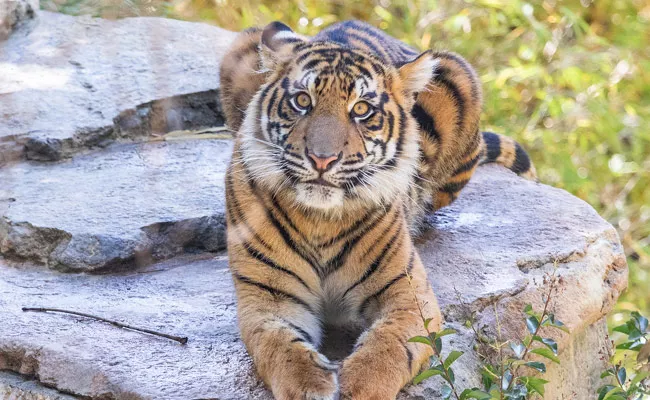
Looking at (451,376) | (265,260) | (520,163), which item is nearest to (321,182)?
(265,260)

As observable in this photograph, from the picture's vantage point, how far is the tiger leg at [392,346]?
2.49 metres

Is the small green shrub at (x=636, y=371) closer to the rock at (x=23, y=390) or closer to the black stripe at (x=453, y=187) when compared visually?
the black stripe at (x=453, y=187)

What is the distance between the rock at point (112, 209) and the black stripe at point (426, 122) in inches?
38.0

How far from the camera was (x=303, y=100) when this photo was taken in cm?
281

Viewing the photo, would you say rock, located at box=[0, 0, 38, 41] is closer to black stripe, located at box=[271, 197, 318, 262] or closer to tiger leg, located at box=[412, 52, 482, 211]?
tiger leg, located at box=[412, 52, 482, 211]

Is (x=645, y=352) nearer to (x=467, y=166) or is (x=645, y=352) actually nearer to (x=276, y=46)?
(x=467, y=166)

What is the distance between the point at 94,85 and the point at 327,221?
93.8 inches

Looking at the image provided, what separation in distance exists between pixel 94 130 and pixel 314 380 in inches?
96.0

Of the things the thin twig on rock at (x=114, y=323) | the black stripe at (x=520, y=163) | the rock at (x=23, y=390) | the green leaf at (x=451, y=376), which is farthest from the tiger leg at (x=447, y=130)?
the rock at (x=23, y=390)

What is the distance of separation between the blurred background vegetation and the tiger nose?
384 centimetres

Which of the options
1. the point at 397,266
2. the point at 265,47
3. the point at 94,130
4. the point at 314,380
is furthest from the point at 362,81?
the point at 94,130

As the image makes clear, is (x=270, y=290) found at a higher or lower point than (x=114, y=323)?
higher

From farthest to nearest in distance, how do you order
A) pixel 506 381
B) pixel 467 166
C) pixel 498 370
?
pixel 467 166
pixel 498 370
pixel 506 381

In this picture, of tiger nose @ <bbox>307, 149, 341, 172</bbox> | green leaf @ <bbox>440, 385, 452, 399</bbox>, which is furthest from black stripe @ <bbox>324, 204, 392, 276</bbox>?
green leaf @ <bbox>440, 385, 452, 399</bbox>
